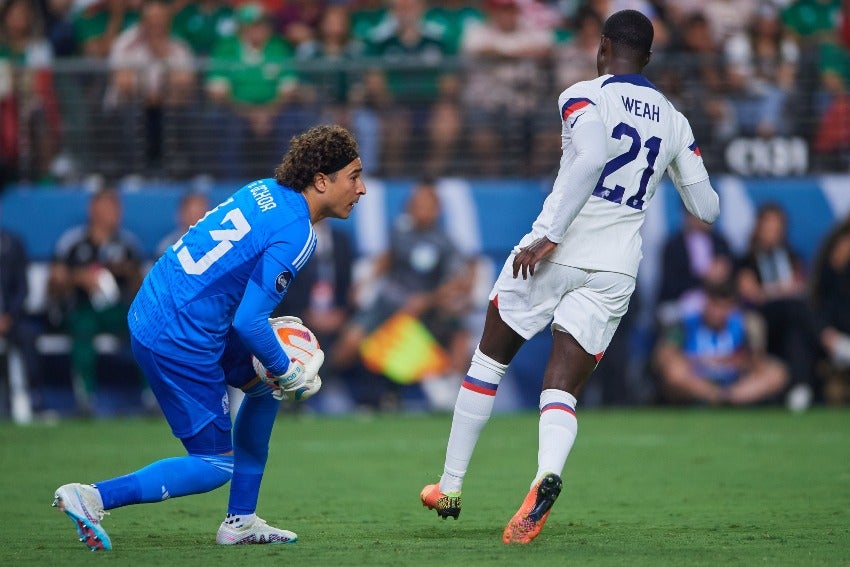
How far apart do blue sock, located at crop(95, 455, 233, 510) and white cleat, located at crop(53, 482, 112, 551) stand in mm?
52

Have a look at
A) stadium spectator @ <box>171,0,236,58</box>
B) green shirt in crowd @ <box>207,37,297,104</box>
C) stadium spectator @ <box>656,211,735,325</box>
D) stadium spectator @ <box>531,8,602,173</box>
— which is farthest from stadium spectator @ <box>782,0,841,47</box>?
stadium spectator @ <box>171,0,236,58</box>

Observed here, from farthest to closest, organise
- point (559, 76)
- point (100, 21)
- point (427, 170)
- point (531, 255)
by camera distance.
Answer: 1. point (100, 21)
2. point (427, 170)
3. point (559, 76)
4. point (531, 255)

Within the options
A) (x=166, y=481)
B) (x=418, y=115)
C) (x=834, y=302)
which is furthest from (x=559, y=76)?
(x=166, y=481)

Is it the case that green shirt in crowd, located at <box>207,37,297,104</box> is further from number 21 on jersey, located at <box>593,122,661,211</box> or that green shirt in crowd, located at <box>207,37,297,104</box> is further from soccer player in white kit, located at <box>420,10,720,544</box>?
number 21 on jersey, located at <box>593,122,661,211</box>

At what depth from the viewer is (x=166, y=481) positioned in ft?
19.8

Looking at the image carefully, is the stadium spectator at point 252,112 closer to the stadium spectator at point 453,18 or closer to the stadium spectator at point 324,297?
the stadium spectator at point 324,297

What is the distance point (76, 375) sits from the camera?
13.8m

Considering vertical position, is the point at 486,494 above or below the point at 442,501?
below

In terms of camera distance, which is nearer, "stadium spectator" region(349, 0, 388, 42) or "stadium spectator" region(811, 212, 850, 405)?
"stadium spectator" region(811, 212, 850, 405)

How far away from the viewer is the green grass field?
5977 millimetres

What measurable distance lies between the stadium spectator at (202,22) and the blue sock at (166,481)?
10072mm

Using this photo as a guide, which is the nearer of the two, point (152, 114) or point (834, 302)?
point (152, 114)

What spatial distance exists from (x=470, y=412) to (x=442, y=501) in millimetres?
446

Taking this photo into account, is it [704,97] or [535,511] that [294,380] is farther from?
[704,97]
